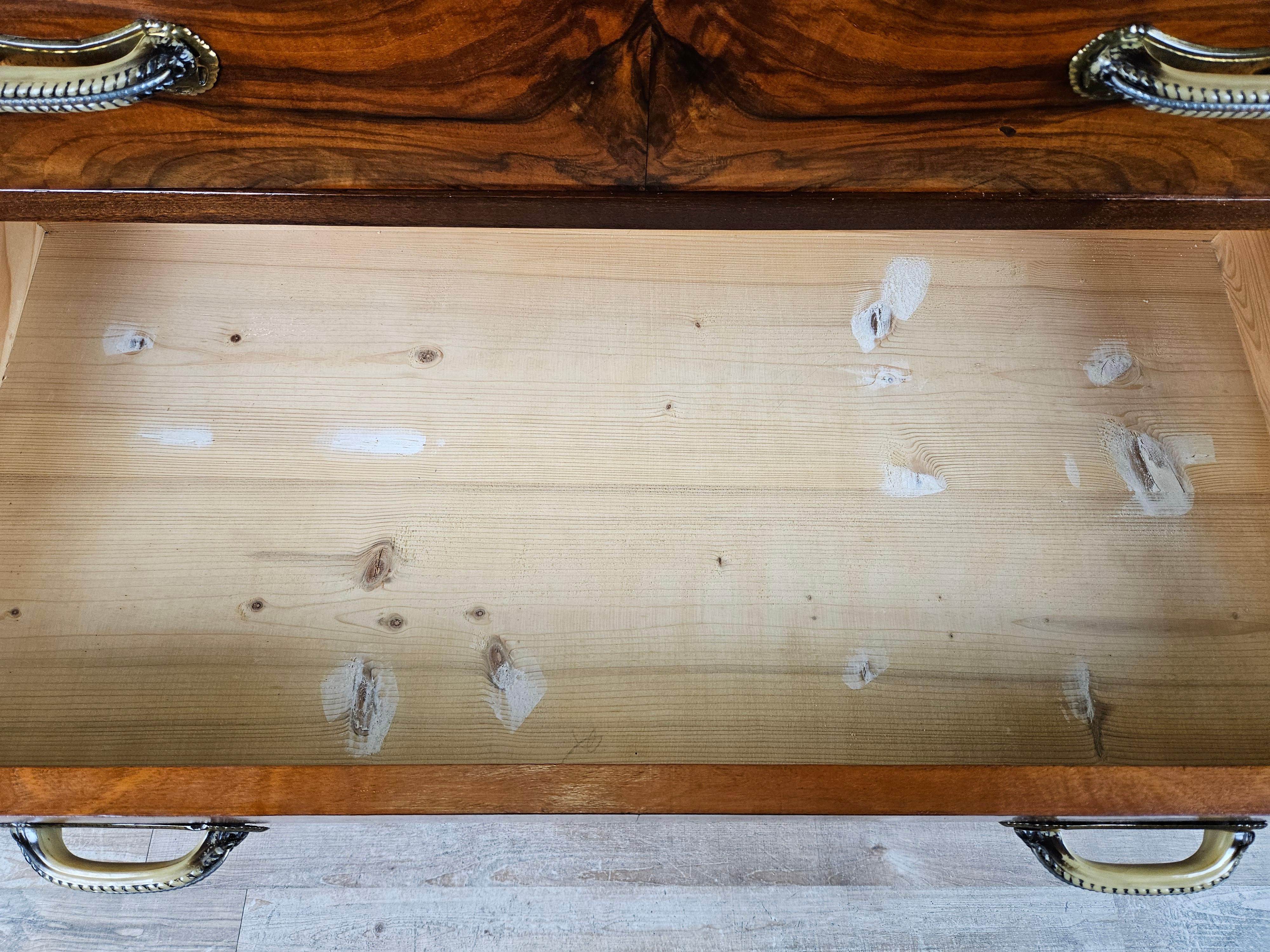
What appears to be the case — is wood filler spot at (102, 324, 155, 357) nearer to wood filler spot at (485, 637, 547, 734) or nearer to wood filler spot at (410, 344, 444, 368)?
wood filler spot at (410, 344, 444, 368)

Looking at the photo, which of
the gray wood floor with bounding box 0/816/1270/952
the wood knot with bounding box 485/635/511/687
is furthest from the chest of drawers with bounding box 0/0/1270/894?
the gray wood floor with bounding box 0/816/1270/952

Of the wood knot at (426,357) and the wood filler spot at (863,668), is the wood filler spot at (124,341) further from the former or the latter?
the wood filler spot at (863,668)

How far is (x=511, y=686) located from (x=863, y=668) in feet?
0.62

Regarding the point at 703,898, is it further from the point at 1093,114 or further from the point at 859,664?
the point at 1093,114

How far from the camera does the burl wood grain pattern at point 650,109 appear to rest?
29cm

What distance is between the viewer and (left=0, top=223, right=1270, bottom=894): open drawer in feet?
1.45

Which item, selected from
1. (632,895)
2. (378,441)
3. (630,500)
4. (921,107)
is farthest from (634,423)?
(632,895)

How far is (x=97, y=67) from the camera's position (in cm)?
28

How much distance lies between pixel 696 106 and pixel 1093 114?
15cm

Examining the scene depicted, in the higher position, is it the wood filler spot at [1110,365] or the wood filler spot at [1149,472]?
the wood filler spot at [1110,365]

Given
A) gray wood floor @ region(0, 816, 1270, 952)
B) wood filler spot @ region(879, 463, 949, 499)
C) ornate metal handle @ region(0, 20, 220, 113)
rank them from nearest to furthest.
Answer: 1. ornate metal handle @ region(0, 20, 220, 113)
2. wood filler spot @ region(879, 463, 949, 499)
3. gray wood floor @ region(0, 816, 1270, 952)

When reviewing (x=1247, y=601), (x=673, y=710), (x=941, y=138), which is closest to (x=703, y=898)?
(x=673, y=710)

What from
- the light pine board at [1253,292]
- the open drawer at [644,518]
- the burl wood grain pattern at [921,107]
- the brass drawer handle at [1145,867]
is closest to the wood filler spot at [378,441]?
the open drawer at [644,518]

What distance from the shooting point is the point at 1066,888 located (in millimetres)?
671
